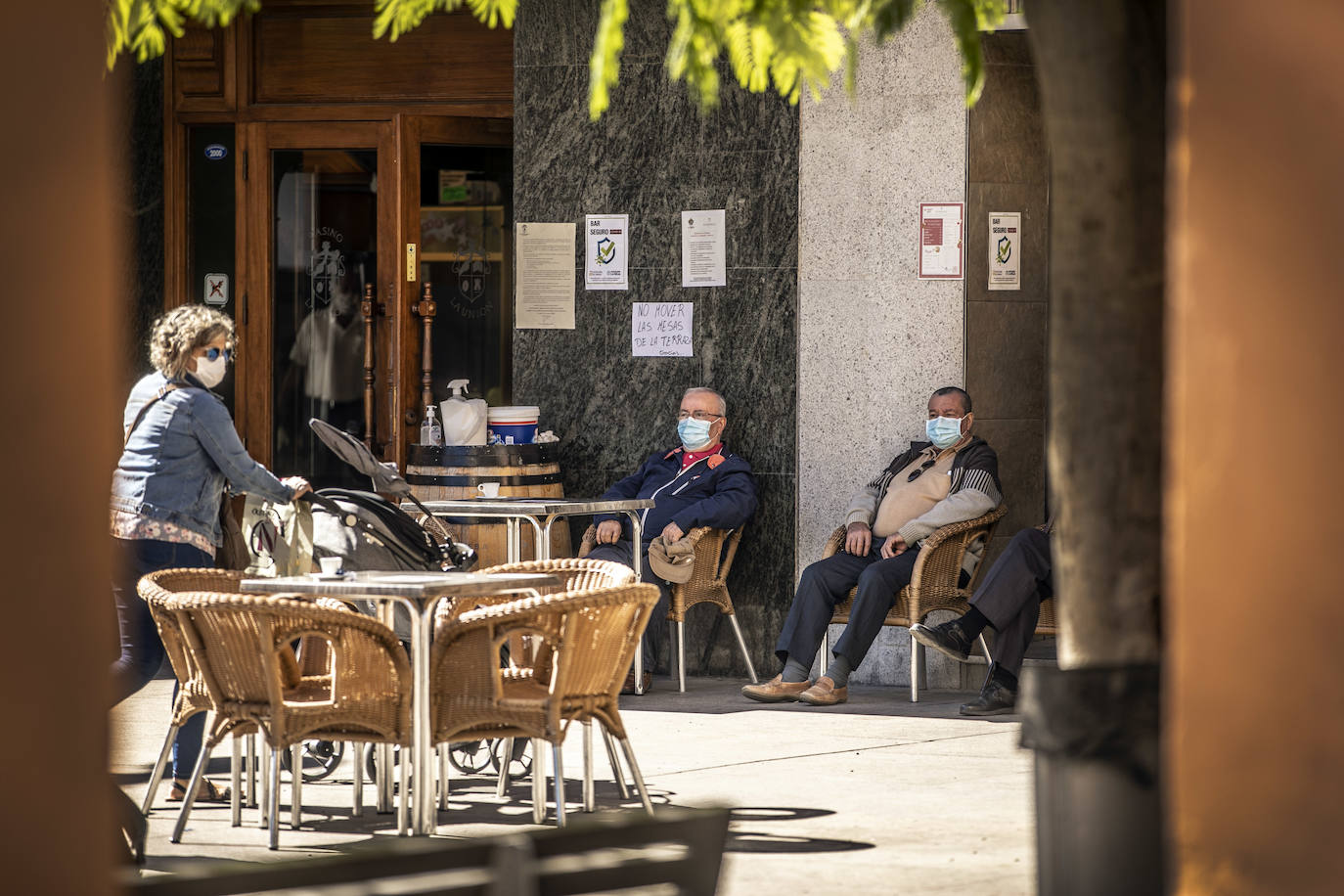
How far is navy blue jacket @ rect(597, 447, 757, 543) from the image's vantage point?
8.76 m

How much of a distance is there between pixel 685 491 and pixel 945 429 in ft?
4.25

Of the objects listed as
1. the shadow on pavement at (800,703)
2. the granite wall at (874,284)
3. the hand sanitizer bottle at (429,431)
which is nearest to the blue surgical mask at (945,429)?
the granite wall at (874,284)

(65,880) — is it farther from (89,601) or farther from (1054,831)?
(1054,831)

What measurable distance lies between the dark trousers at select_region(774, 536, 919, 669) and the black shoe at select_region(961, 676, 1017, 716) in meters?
0.57

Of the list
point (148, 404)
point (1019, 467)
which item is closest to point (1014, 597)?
point (1019, 467)

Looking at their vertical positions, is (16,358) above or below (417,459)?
above

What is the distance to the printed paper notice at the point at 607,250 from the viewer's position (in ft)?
31.0

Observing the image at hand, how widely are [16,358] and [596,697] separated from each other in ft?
10.4

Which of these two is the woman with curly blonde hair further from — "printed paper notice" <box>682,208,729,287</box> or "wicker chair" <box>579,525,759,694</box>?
"printed paper notice" <box>682,208,729,287</box>

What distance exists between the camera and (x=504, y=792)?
20.4ft

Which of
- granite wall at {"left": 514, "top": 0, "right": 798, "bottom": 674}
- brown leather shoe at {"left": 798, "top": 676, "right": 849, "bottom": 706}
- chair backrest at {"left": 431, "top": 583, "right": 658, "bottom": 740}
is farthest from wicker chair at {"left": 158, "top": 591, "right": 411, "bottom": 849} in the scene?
granite wall at {"left": 514, "top": 0, "right": 798, "bottom": 674}

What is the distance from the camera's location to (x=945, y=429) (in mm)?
8609

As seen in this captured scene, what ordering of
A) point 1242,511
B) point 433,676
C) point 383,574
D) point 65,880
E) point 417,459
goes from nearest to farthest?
point 65,880, point 1242,511, point 433,676, point 383,574, point 417,459

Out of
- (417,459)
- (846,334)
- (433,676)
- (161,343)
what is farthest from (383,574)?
(846,334)
